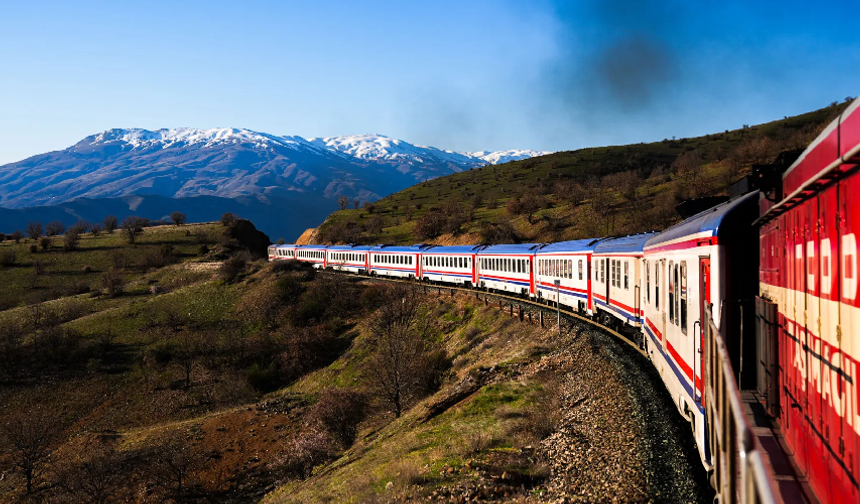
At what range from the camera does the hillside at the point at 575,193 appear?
2825 inches

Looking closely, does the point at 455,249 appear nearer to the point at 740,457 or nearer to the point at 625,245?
the point at 625,245

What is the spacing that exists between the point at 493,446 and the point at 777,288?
10284mm

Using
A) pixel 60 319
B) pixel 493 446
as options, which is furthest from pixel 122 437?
pixel 60 319

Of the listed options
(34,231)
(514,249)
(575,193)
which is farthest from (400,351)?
(34,231)

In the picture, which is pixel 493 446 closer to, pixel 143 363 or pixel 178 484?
pixel 178 484

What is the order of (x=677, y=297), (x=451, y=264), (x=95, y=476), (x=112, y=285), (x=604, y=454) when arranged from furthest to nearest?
(x=112, y=285) → (x=451, y=264) → (x=95, y=476) → (x=604, y=454) → (x=677, y=297)

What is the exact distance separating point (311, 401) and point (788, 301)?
35901mm

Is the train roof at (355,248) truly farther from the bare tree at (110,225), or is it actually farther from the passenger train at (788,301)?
the bare tree at (110,225)

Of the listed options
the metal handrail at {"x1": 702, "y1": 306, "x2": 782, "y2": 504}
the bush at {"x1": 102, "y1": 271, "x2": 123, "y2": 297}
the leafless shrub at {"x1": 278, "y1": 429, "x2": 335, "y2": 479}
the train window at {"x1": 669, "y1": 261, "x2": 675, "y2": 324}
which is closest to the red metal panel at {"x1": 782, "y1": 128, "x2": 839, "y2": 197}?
the metal handrail at {"x1": 702, "y1": 306, "x2": 782, "y2": 504}

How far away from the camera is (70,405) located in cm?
4034

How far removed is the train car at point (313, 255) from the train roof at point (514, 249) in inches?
1460

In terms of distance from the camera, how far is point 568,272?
27062 millimetres

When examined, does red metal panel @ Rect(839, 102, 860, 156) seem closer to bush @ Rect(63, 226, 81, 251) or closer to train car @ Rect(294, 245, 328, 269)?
train car @ Rect(294, 245, 328, 269)

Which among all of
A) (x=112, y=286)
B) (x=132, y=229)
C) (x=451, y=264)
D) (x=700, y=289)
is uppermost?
(x=132, y=229)
